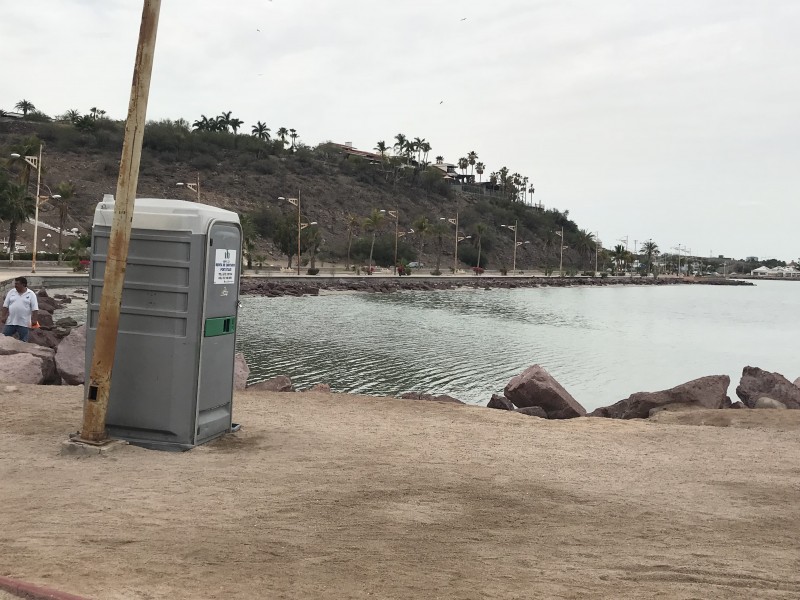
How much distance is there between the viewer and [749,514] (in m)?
5.46

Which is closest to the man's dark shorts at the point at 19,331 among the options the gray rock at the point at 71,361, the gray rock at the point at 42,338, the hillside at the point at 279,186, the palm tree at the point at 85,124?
the gray rock at the point at 42,338

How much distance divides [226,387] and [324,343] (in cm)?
1754

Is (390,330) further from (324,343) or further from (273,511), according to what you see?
(273,511)

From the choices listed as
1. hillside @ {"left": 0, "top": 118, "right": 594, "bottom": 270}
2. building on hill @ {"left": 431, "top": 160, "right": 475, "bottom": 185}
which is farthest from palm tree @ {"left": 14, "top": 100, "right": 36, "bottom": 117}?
building on hill @ {"left": 431, "top": 160, "right": 475, "bottom": 185}

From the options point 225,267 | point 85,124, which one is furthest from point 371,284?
point 85,124

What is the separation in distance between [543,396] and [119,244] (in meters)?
7.78

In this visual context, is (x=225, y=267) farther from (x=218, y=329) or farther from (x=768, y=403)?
(x=768, y=403)

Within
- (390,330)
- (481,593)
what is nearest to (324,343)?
(390,330)

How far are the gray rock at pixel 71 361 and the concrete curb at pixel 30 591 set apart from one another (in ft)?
26.0

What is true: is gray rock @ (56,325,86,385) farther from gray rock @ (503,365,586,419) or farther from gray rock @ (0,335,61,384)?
gray rock @ (503,365,586,419)

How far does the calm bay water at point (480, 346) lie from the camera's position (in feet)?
61.8

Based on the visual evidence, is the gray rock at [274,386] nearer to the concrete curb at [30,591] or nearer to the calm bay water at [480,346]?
the calm bay water at [480,346]

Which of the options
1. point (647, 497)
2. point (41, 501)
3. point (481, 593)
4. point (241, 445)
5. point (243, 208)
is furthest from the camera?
point (243, 208)

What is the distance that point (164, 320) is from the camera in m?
6.79
